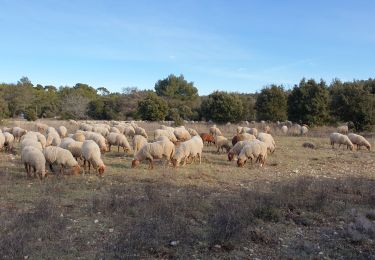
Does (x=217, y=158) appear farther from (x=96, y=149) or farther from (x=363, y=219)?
(x=363, y=219)

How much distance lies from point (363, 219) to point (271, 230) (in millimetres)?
2446

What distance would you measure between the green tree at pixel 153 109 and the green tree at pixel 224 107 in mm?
6696

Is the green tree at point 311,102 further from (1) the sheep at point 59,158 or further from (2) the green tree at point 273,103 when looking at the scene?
(1) the sheep at point 59,158

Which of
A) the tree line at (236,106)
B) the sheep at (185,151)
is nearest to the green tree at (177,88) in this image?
the tree line at (236,106)

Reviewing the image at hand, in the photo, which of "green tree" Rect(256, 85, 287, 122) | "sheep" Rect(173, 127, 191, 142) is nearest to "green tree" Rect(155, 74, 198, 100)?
"green tree" Rect(256, 85, 287, 122)

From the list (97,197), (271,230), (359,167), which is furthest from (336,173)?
(97,197)

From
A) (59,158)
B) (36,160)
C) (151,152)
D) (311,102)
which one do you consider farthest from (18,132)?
(311,102)

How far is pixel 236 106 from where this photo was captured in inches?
1966

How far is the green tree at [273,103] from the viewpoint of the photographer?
4860cm

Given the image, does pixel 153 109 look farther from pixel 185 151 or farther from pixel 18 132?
pixel 185 151

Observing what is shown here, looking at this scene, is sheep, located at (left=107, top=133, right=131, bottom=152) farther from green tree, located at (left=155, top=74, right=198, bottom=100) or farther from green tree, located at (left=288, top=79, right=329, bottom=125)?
green tree, located at (left=155, top=74, right=198, bottom=100)

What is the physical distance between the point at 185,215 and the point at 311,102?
3675 cm

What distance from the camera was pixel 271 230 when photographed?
9.40 meters

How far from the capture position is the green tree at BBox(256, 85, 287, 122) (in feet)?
159
